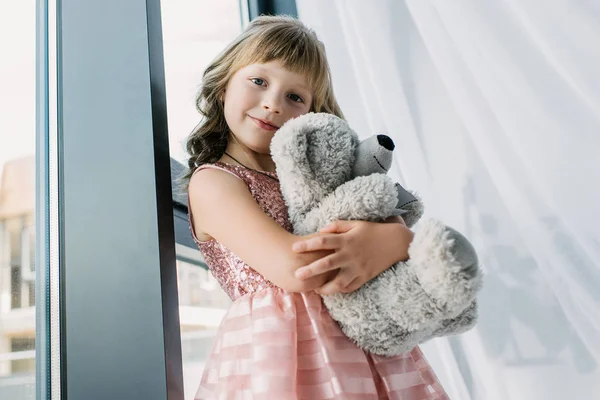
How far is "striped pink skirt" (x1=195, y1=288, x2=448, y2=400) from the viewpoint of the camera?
71cm

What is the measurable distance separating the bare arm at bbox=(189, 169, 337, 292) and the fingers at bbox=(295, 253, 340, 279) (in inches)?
0.5

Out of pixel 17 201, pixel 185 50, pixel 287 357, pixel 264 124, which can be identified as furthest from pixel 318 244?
pixel 185 50

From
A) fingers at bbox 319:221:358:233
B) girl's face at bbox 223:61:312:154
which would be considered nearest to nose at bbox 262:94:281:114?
girl's face at bbox 223:61:312:154

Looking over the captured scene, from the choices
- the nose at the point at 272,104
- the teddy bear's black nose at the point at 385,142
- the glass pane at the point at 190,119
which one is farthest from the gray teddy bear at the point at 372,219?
the glass pane at the point at 190,119

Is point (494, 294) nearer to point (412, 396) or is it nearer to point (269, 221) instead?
point (412, 396)

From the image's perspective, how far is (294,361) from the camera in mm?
725

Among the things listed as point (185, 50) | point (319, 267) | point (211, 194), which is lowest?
point (319, 267)

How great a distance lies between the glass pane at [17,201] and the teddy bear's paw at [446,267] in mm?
510

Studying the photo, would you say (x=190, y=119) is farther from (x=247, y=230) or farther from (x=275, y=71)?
(x=247, y=230)

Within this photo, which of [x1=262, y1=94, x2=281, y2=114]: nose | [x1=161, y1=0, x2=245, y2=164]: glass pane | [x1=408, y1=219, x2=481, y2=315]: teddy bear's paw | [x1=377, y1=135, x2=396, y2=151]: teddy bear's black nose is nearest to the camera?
[x1=408, y1=219, x2=481, y2=315]: teddy bear's paw

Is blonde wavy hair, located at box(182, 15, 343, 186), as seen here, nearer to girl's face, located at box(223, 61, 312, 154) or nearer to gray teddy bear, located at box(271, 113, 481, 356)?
girl's face, located at box(223, 61, 312, 154)

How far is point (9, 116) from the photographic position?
0.81 meters

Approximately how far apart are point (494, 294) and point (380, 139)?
507 mm

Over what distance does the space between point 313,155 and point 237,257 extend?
0.60 ft
